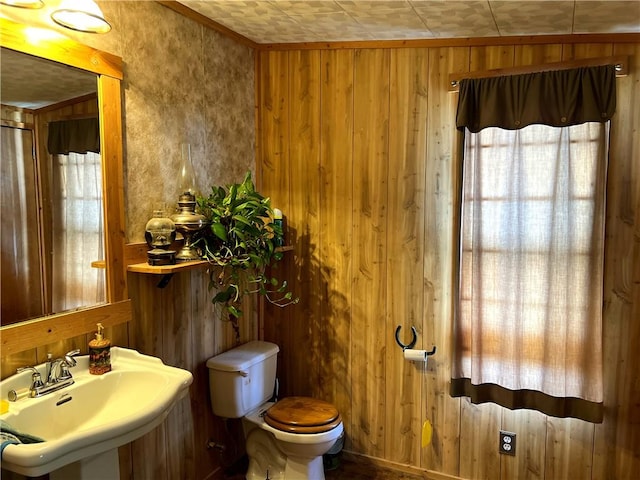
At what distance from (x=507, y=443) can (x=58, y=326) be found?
2.25 metres

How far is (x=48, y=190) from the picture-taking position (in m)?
1.78

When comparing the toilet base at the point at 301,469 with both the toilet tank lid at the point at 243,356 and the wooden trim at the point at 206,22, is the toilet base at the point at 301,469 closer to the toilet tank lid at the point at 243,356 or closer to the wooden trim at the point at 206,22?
the toilet tank lid at the point at 243,356

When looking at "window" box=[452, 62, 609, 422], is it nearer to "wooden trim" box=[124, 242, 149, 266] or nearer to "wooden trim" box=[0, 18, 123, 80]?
"wooden trim" box=[124, 242, 149, 266]

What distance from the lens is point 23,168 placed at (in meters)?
1.69

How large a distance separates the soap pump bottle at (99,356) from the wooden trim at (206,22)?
1520 mm

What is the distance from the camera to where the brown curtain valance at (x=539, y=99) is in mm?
2207

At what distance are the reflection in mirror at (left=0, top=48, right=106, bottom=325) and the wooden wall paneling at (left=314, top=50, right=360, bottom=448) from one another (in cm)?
131

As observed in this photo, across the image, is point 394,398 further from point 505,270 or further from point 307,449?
point 505,270

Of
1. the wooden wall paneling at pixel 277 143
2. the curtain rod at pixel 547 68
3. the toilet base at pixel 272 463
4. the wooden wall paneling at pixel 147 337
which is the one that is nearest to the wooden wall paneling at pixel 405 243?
the curtain rod at pixel 547 68

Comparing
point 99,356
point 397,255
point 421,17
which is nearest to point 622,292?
point 397,255

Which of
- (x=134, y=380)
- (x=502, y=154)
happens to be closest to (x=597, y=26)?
(x=502, y=154)

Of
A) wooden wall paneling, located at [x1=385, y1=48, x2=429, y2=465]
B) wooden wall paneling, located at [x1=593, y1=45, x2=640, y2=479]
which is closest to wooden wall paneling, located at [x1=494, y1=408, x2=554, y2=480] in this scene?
wooden wall paneling, located at [x1=593, y1=45, x2=640, y2=479]

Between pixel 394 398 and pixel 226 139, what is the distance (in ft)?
5.82

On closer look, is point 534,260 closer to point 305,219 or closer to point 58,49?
point 305,219
